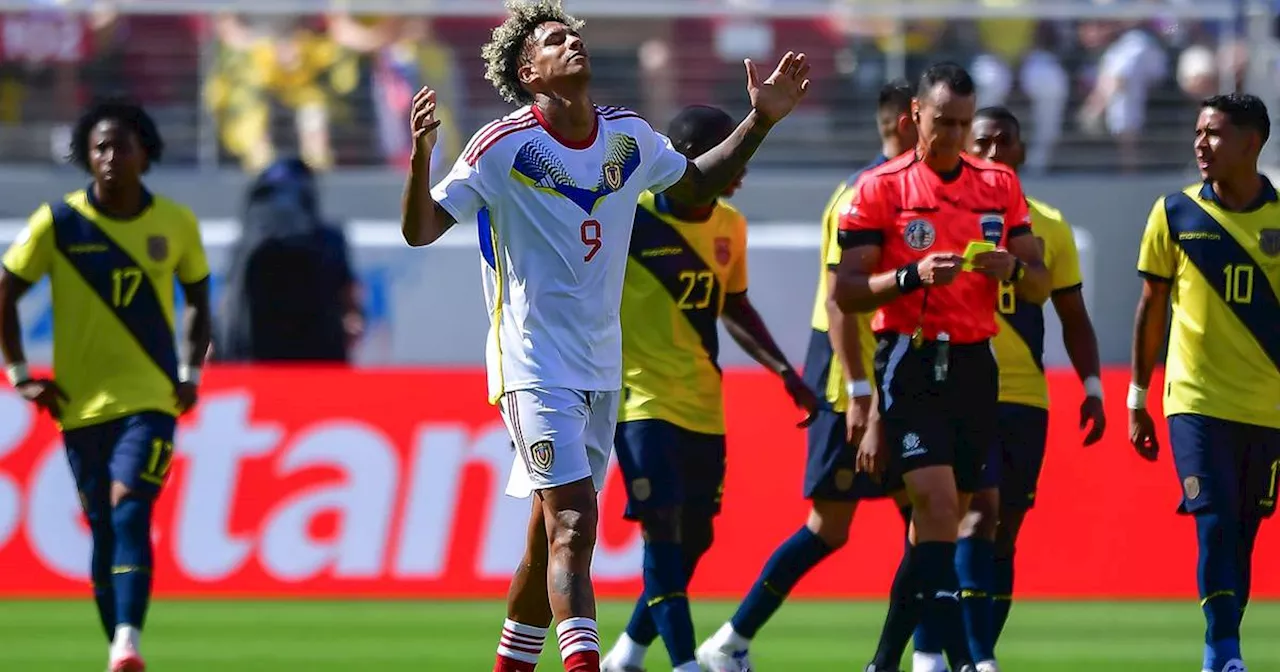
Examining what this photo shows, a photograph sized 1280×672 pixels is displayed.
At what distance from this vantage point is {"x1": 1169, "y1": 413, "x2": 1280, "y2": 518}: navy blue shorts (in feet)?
29.8

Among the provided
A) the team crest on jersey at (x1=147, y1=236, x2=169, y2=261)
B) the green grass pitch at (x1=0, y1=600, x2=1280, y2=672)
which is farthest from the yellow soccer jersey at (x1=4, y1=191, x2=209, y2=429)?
the green grass pitch at (x1=0, y1=600, x2=1280, y2=672)

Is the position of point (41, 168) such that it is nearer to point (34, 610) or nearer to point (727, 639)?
point (34, 610)

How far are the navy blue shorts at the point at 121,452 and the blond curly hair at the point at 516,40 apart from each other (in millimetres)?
2873

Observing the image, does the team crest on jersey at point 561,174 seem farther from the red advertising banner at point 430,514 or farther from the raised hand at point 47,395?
the red advertising banner at point 430,514

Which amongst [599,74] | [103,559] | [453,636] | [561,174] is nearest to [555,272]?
[561,174]

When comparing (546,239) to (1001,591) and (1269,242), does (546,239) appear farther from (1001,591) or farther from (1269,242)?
(1001,591)

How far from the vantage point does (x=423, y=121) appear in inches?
280

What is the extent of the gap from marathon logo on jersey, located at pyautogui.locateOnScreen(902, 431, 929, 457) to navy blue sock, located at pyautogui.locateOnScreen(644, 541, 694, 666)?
1.21m

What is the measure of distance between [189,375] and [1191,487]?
4.52 meters

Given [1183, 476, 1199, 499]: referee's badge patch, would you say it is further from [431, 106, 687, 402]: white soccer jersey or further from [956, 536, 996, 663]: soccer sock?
[431, 106, 687, 402]: white soccer jersey

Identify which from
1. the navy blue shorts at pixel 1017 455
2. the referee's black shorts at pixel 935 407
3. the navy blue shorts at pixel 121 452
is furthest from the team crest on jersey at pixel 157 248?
the navy blue shorts at pixel 1017 455

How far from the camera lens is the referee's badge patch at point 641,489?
30.9 ft

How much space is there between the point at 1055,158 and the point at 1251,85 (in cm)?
187

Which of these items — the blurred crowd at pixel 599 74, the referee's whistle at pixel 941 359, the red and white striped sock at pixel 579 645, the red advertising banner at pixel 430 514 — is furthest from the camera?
the blurred crowd at pixel 599 74
